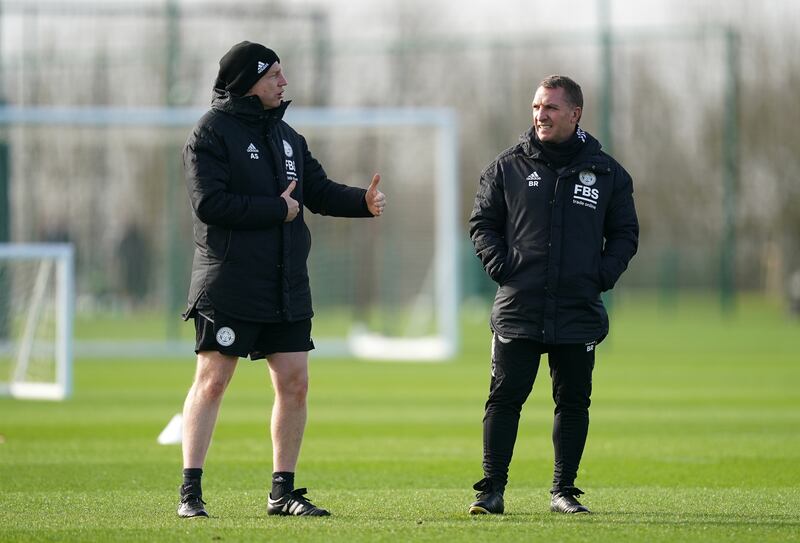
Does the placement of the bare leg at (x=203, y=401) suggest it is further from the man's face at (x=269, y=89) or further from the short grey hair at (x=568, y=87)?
the short grey hair at (x=568, y=87)

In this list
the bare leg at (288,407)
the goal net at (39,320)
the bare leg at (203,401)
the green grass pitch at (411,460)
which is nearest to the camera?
the green grass pitch at (411,460)

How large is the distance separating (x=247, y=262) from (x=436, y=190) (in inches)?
687

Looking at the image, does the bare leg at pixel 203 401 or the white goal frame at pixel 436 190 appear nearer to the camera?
the bare leg at pixel 203 401

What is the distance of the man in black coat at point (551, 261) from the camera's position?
271 inches

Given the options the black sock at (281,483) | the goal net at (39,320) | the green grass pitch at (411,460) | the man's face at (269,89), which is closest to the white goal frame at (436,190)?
the green grass pitch at (411,460)

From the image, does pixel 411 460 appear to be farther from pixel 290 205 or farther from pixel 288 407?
pixel 290 205

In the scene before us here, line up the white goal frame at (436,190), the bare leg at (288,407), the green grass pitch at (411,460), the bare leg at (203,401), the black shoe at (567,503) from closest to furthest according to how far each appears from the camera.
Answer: the green grass pitch at (411,460)
the bare leg at (203,401)
the bare leg at (288,407)
the black shoe at (567,503)
the white goal frame at (436,190)

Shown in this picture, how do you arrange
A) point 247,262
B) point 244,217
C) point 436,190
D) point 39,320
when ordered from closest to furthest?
point 244,217
point 247,262
point 39,320
point 436,190

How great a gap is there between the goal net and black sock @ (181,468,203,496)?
780 centimetres

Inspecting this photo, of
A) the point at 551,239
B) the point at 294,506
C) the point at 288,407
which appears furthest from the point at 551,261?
the point at 294,506

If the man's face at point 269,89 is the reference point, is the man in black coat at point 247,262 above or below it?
below

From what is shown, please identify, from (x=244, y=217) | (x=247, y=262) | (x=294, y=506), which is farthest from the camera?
(x=294, y=506)

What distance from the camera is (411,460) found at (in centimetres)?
970

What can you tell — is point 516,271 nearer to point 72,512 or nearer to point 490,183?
point 490,183
